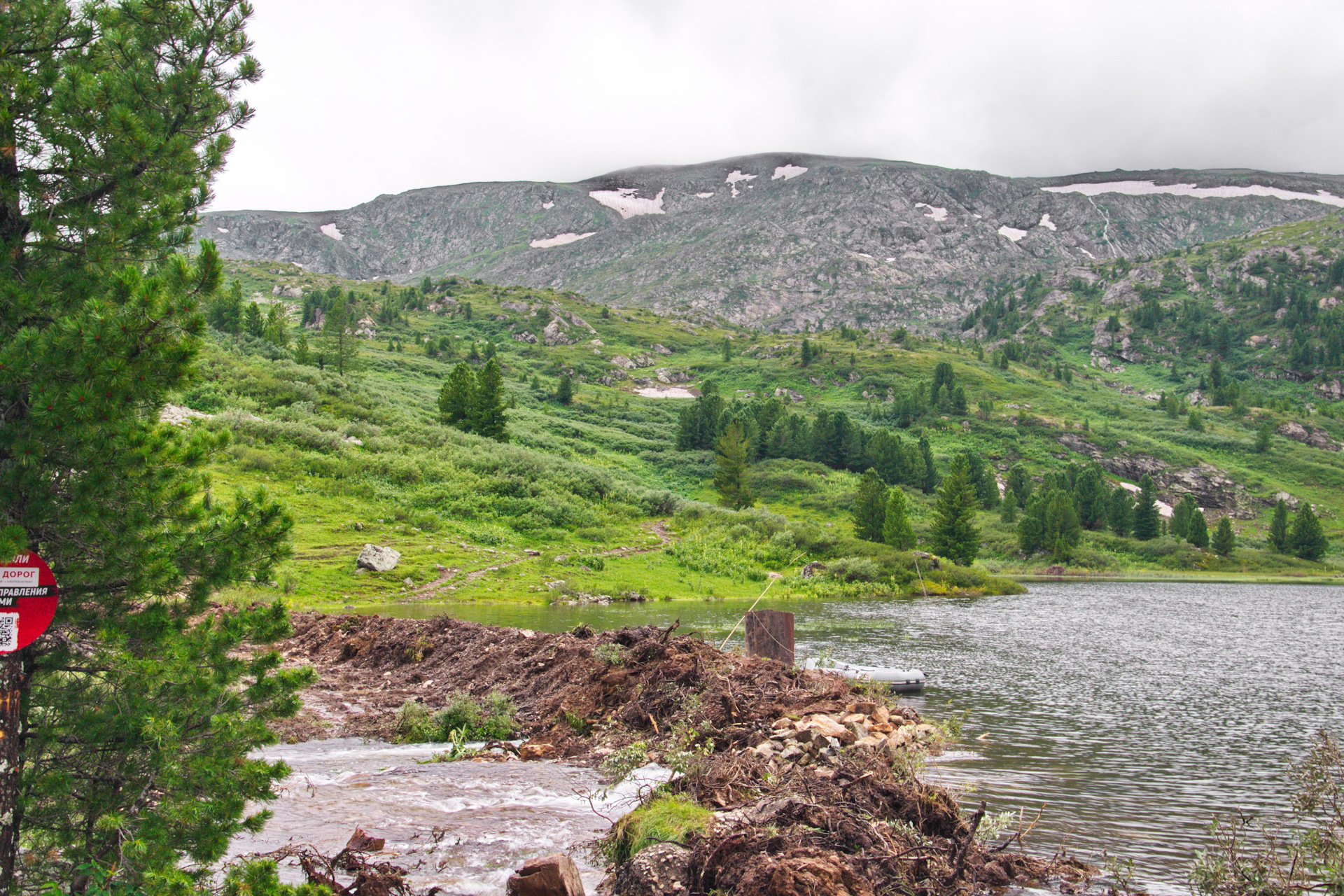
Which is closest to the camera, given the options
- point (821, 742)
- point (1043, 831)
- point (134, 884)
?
point (134, 884)

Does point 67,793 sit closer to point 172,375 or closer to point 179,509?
point 179,509

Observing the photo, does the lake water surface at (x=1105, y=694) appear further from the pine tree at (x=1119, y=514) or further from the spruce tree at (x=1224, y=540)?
the pine tree at (x=1119, y=514)

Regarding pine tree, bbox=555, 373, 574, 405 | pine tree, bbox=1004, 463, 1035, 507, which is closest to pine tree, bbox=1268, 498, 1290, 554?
pine tree, bbox=1004, 463, 1035, 507

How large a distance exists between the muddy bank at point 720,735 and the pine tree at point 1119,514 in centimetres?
11286

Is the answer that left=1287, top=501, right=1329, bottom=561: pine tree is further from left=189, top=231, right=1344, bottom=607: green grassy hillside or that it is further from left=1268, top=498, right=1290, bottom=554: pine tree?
left=189, top=231, right=1344, bottom=607: green grassy hillside

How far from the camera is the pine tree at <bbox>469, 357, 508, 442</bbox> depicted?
80.2 meters

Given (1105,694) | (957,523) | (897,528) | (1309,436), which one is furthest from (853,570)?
(1309,436)

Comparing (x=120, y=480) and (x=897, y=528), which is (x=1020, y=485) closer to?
(x=897, y=528)

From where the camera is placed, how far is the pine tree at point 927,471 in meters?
117

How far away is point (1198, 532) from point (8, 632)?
5002 inches

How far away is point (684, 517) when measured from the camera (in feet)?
224

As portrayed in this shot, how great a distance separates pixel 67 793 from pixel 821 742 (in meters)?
9.17

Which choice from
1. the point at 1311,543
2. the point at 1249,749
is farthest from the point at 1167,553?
the point at 1249,749

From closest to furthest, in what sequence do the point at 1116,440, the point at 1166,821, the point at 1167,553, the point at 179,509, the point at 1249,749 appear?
the point at 179,509
the point at 1166,821
the point at 1249,749
the point at 1167,553
the point at 1116,440
